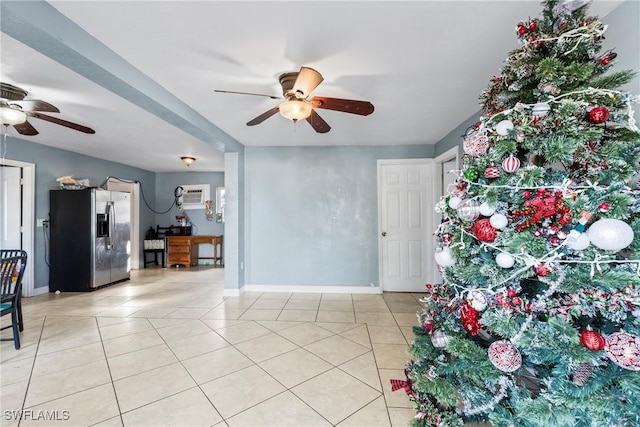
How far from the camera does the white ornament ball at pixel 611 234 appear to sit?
84 centimetres

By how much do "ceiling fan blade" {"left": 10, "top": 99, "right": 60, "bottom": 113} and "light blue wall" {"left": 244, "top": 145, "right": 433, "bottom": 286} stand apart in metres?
2.27

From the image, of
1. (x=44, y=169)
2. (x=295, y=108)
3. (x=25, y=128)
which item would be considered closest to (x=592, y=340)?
(x=295, y=108)

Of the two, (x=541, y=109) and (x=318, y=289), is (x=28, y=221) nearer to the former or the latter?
(x=318, y=289)

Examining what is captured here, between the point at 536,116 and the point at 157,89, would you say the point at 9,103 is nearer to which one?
the point at 157,89

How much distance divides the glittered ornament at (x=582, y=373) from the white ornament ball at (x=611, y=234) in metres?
0.43

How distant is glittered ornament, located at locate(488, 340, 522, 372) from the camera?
0.99 m

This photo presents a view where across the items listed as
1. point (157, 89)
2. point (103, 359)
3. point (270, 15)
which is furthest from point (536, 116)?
point (103, 359)

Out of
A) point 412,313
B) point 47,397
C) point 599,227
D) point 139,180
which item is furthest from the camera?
point 139,180

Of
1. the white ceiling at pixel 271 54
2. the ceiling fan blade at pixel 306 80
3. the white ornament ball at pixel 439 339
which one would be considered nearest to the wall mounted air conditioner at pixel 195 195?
the white ceiling at pixel 271 54

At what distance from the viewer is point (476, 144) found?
3.73 ft

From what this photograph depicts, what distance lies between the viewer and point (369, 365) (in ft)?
6.84

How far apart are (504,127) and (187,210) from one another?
6906 millimetres

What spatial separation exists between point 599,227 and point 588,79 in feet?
2.08

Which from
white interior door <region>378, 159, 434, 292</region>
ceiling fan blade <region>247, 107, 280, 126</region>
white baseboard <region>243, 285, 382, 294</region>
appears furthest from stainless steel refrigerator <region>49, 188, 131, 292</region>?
white interior door <region>378, 159, 434, 292</region>
